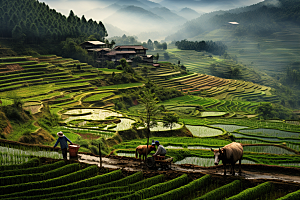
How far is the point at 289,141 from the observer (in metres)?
24.6

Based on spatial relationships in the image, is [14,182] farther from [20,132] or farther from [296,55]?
[296,55]

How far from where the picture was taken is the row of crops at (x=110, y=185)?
8.91m

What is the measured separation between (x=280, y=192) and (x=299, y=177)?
7.66 ft

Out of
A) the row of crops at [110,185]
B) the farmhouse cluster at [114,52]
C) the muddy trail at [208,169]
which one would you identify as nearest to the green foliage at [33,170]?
the row of crops at [110,185]

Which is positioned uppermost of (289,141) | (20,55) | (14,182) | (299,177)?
(20,55)

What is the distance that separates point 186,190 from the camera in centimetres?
955

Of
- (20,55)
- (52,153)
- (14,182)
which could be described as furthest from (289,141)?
(20,55)

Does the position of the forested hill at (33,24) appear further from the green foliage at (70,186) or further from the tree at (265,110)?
the green foliage at (70,186)

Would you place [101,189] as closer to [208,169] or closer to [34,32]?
[208,169]

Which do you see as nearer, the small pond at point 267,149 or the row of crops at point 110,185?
the row of crops at point 110,185

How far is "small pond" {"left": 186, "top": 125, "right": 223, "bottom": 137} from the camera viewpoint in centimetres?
2649

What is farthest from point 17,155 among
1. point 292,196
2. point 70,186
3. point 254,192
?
point 292,196

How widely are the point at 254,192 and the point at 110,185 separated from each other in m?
5.05

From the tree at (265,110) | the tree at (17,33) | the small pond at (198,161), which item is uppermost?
the tree at (17,33)
